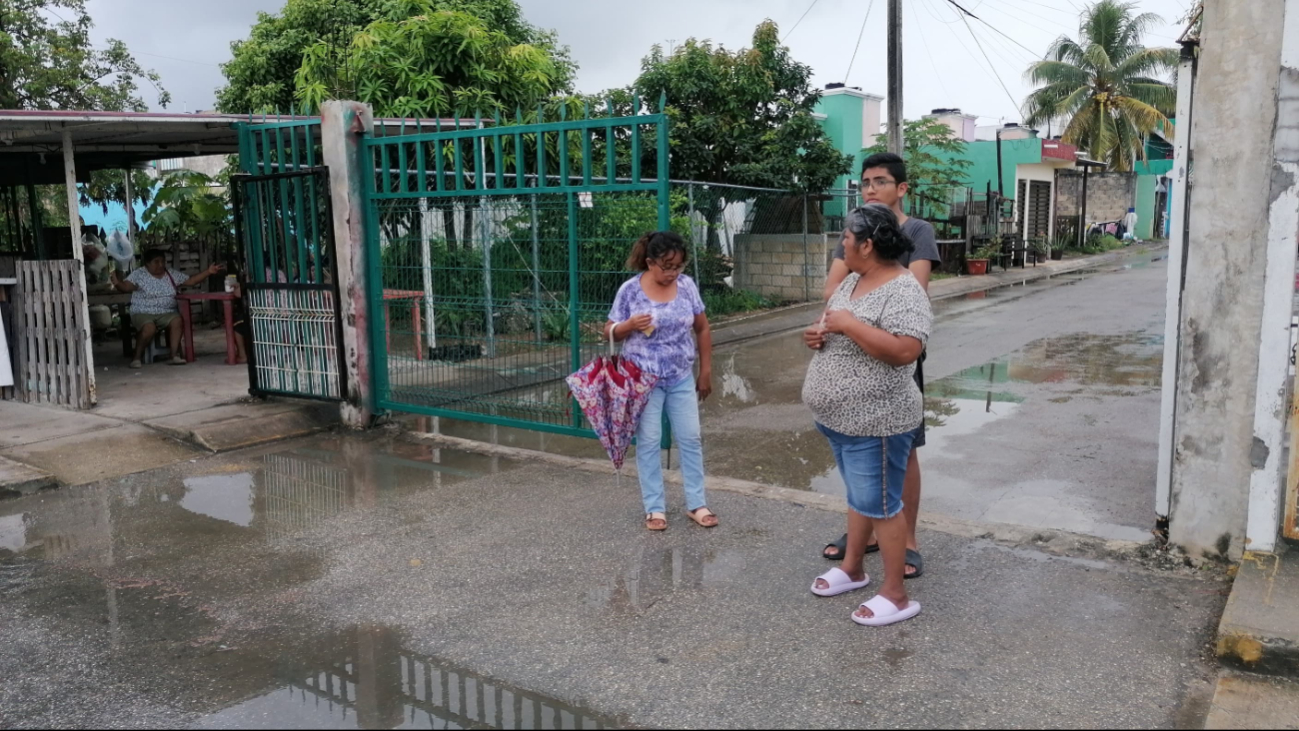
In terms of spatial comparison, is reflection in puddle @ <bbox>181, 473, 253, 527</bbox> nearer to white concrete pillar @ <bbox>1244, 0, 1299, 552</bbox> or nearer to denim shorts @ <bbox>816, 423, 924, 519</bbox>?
denim shorts @ <bbox>816, 423, 924, 519</bbox>

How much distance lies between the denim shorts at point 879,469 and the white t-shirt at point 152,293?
855 centimetres

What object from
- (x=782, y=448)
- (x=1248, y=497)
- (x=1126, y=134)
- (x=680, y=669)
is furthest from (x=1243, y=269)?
(x=1126, y=134)

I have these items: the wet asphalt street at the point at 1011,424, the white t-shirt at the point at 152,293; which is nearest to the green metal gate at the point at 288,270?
the white t-shirt at the point at 152,293

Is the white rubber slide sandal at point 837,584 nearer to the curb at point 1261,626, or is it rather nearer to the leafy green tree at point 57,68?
the curb at point 1261,626

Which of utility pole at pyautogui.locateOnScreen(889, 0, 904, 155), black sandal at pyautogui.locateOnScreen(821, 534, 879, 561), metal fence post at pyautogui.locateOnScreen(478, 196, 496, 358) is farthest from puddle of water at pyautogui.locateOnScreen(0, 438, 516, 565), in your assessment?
utility pole at pyautogui.locateOnScreen(889, 0, 904, 155)

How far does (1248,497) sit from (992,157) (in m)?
27.8

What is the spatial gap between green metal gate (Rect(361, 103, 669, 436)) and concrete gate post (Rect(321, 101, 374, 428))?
7 cm

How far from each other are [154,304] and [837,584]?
8536 millimetres

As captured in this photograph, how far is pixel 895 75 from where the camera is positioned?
48.8 ft

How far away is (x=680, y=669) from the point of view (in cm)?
370

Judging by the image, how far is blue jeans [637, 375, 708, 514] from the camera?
5281 millimetres

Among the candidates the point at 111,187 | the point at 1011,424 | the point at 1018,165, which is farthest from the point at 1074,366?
the point at 1018,165

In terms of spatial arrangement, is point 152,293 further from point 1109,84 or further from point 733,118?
point 1109,84

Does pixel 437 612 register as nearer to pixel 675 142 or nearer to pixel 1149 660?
pixel 1149 660
